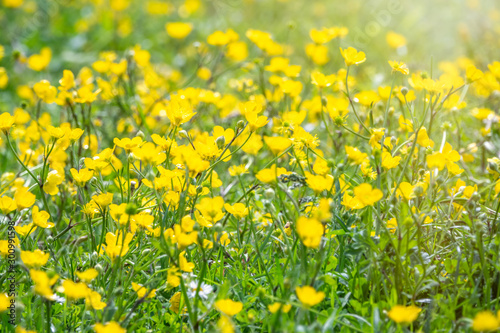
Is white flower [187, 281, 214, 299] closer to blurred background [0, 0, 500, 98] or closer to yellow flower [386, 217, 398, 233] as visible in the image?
yellow flower [386, 217, 398, 233]

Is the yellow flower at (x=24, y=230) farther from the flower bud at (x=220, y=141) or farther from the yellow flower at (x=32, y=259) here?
the flower bud at (x=220, y=141)

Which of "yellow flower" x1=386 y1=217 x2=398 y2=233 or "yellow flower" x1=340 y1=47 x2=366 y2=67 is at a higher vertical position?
"yellow flower" x1=340 y1=47 x2=366 y2=67

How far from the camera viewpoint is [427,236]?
1574 mm

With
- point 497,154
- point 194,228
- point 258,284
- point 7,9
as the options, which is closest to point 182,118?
point 194,228

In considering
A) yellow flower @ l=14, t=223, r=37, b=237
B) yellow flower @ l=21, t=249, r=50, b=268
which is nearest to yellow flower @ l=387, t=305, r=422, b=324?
yellow flower @ l=21, t=249, r=50, b=268

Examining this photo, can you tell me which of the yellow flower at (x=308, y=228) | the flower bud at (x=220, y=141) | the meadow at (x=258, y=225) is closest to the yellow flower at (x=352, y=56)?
the meadow at (x=258, y=225)

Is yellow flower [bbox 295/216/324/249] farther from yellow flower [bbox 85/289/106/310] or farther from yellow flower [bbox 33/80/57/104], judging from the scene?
yellow flower [bbox 33/80/57/104]

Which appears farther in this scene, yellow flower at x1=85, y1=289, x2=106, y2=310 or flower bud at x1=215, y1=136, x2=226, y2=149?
flower bud at x1=215, y1=136, x2=226, y2=149

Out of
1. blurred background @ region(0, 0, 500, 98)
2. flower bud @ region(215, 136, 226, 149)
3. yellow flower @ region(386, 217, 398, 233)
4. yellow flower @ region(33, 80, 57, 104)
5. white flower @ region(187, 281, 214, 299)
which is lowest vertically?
blurred background @ region(0, 0, 500, 98)

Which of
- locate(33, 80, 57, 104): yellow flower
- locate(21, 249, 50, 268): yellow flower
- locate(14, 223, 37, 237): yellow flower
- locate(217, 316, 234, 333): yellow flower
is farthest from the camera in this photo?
locate(33, 80, 57, 104): yellow flower

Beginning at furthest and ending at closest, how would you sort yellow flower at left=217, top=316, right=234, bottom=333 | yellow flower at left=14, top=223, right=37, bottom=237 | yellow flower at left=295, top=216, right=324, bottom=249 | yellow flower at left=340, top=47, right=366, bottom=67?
yellow flower at left=340, top=47, right=366, bottom=67 < yellow flower at left=14, top=223, right=37, bottom=237 < yellow flower at left=295, top=216, right=324, bottom=249 < yellow flower at left=217, top=316, right=234, bottom=333

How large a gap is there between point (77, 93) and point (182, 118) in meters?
0.74

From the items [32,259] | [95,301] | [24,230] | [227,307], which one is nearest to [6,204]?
[24,230]

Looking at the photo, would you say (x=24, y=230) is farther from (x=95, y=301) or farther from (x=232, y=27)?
(x=232, y=27)
